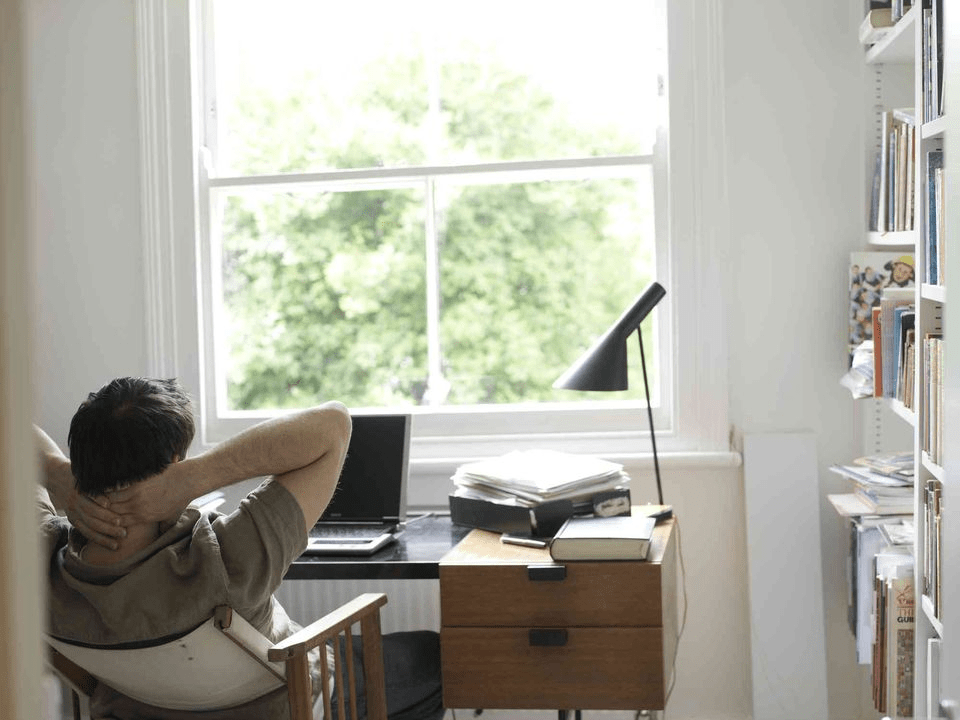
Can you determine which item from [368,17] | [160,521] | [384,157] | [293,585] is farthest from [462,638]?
[368,17]

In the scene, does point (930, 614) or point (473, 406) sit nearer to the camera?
point (930, 614)

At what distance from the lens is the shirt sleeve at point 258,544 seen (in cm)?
164

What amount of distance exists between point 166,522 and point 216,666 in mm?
238

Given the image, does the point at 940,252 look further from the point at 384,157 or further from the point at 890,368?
the point at 384,157

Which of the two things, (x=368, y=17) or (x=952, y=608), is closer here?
(x=952, y=608)

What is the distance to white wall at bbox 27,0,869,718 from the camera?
2.76m

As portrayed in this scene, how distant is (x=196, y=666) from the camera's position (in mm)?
1659

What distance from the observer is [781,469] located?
109 inches

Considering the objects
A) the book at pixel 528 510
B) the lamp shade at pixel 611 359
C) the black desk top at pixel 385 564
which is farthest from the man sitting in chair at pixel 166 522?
the lamp shade at pixel 611 359

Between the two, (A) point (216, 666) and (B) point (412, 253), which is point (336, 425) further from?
(B) point (412, 253)

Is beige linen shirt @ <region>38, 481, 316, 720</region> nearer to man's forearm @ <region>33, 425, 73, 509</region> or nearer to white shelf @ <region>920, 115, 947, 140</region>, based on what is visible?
man's forearm @ <region>33, 425, 73, 509</region>

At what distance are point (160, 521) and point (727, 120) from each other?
1816 millimetres

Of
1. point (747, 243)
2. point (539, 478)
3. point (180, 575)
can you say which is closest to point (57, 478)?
point (180, 575)

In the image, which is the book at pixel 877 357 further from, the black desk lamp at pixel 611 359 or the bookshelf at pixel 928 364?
the black desk lamp at pixel 611 359
